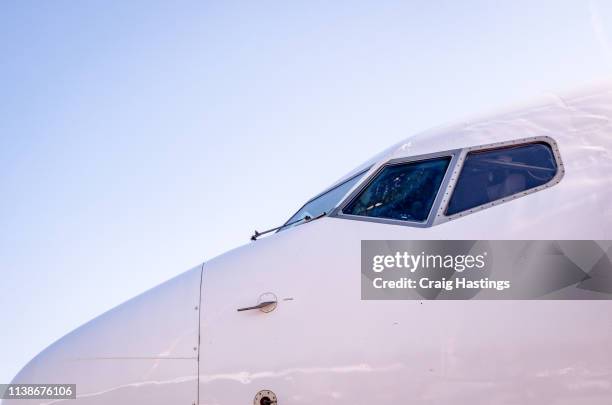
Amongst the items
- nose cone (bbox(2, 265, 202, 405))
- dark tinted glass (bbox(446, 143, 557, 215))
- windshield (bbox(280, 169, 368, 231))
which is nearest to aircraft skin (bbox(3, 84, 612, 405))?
nose cone (bbox(2, 265, 202, 405))

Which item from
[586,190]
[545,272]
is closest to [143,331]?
[545,272]

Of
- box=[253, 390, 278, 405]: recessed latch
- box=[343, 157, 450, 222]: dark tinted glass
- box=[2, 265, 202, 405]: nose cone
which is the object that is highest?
box=[343, 157, 450, 222]: dark tinted glass

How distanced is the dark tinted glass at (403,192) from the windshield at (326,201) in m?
0.30

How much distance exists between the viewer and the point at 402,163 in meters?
7.45

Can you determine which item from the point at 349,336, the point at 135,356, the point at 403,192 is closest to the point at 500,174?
the point at 403,192

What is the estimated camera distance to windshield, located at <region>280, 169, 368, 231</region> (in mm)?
7555

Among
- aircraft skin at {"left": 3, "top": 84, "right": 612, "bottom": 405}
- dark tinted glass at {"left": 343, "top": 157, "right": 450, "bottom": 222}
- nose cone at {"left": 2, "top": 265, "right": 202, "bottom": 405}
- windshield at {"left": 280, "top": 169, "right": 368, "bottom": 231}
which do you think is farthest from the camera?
windshield at {"left": 280, "top": 169, "right": 368, "bottom": 231}

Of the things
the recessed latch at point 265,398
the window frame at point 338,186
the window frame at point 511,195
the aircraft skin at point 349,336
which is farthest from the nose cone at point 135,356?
the window frame at point 511,195

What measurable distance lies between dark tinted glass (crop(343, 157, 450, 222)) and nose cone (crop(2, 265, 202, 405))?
1774 millimetres

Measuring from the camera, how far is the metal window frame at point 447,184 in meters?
6.60

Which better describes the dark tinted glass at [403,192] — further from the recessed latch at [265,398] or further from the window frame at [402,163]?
the recessed latch at [265,398]

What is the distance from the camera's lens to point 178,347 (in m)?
6.19

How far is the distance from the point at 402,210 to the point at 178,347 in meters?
2.37

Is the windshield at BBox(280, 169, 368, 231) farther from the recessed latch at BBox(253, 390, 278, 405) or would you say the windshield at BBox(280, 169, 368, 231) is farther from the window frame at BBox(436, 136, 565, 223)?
the recessed latch at BBox(253, 390, 278, 405)
